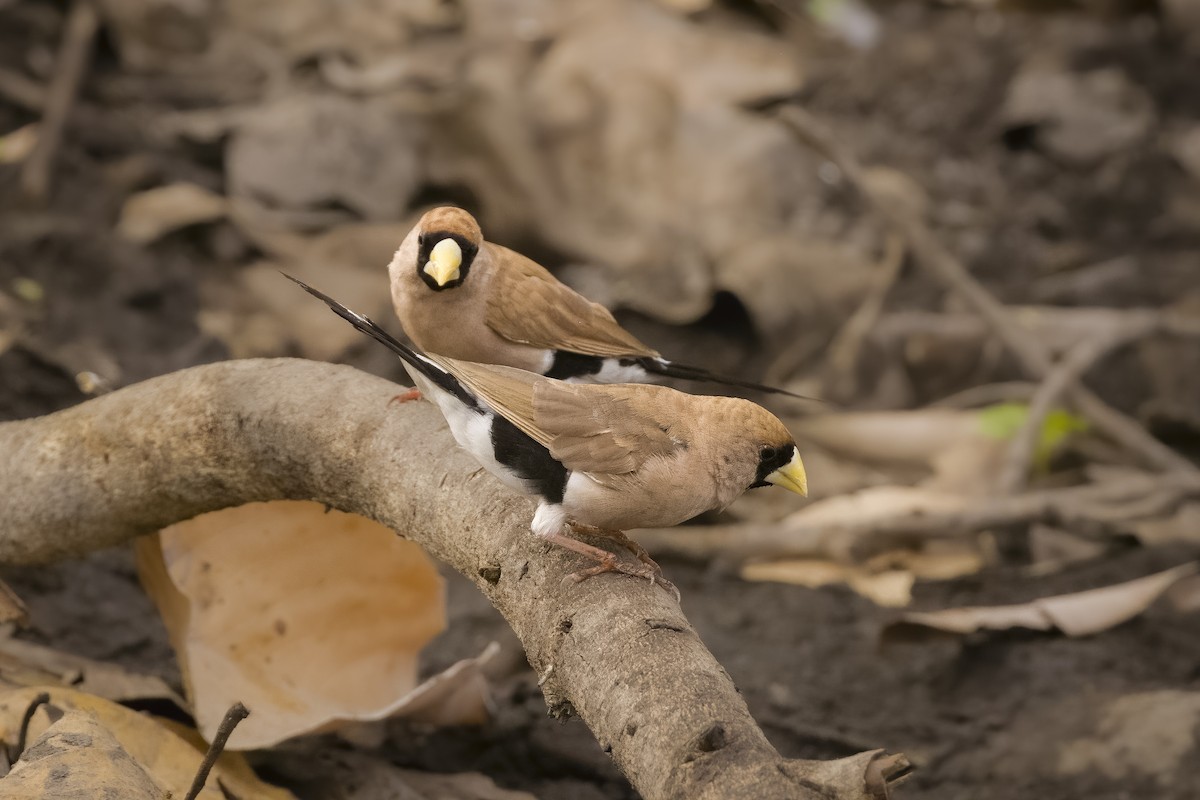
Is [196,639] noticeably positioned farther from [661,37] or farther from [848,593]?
[661,37]

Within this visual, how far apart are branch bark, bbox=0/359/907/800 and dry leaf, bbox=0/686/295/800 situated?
353 millimetres

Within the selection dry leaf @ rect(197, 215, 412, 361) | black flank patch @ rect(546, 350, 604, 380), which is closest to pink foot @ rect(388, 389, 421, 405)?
black flank patch @ rect(546, 350, 604, 380)

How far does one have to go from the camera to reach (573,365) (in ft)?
10.0

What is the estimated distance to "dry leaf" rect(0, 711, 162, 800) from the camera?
2.05 m

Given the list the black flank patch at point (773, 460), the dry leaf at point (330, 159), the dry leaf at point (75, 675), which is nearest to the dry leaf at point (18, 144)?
the dry leaf at point (330, 159)

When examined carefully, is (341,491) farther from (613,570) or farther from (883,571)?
(883,571)

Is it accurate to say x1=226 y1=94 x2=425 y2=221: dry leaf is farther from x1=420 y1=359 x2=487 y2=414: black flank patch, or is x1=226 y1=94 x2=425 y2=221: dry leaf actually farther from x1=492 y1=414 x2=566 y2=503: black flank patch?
→ x1=492 y1=414 x2=566 y2=503: black flank patch

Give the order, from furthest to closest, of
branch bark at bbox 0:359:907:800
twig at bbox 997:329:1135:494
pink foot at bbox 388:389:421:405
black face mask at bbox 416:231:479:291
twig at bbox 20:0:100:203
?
1. twig at bbox 20:0:100:203
2. twig at bbox 997:329:1135:494
3. black face mask at bbox 416:231:479:291
4. pink foot at bbox 388:389:421:405
5. branch bark at bbox 0:359:907:800

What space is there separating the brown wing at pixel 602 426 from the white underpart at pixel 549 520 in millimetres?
84

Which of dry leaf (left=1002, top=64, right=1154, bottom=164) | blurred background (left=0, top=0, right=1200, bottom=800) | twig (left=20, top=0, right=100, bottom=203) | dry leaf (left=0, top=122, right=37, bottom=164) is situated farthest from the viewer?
dry leaf (left=1002, top=64, right=1154, bottom=164)

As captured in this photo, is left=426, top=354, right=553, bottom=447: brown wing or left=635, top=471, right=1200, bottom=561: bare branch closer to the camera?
left=426, top=354, right=553, bottom=447: brown wing

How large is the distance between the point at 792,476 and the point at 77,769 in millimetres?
1404

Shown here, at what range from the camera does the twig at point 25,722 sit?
7.77ft

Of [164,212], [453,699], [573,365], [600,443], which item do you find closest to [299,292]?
[164,212]
